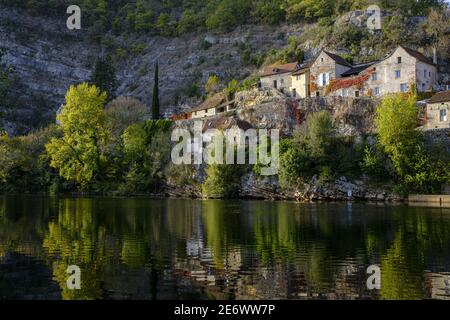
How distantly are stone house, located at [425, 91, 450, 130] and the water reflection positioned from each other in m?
28.0

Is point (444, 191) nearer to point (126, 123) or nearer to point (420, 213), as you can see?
point (420, 213)

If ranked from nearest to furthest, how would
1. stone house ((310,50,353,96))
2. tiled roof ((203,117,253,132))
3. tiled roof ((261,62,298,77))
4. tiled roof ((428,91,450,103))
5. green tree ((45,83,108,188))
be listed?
tiled roof ((428,91,450,103)), green tree ((45,83,108,188)), tiled roof ((203,117,253,132)), stone house ((310,50,353,96)), tiled roof ((261,62,298,77))

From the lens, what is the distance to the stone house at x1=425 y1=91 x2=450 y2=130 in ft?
190

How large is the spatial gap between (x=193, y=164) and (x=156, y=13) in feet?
314

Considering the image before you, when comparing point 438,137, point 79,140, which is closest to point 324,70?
point 438,137

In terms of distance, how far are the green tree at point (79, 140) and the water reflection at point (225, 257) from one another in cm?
3637

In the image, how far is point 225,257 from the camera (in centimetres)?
2041

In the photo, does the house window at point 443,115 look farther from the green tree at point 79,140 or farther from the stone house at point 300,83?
the green tree at point 79,140


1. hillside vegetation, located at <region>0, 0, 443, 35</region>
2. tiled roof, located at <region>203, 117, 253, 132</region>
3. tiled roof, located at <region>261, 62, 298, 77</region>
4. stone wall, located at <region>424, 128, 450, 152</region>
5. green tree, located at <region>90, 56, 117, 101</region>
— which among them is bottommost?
stone wall, located at <region>424, 128, 450, 152</region>

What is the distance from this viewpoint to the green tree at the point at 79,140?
6975 cm

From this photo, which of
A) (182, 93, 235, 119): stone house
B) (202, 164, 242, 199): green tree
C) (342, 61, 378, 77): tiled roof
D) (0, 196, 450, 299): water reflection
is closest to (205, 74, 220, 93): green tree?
(182, 93, 235, 119): stone house

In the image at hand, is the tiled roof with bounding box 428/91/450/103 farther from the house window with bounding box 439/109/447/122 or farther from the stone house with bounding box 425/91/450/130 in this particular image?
the house window with bounding box 439/109/447/122
